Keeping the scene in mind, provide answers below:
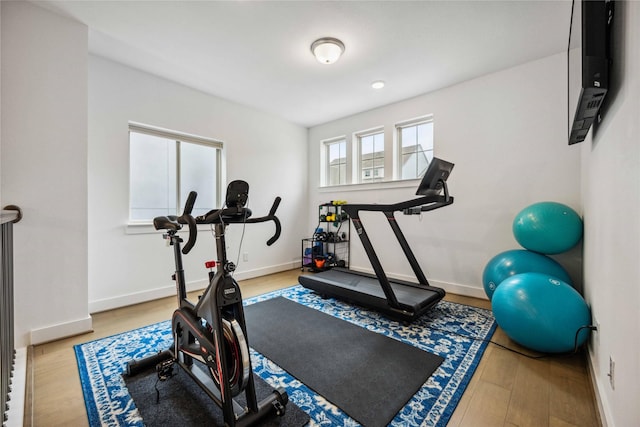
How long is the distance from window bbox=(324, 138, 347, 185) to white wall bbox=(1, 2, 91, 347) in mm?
3550

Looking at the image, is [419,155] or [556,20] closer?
[556,20]

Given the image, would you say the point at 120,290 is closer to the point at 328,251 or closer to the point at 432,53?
the point at 328,251

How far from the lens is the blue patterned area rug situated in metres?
1.35

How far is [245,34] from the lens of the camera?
2.41 m

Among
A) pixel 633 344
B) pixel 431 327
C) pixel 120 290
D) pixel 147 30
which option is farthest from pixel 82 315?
pixel 633 344

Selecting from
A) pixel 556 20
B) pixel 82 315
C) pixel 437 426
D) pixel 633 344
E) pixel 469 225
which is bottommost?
pixel 437 426

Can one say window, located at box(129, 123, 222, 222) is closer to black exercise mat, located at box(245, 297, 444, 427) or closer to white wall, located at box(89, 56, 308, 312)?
white wall, located at box(89, 56, 308, 312)

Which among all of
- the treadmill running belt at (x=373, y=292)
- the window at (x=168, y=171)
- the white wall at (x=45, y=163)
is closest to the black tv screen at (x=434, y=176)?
the treadmill running belt at (x=373, y=292)

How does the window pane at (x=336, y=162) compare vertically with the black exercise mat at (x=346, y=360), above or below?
above

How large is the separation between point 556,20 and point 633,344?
269cm

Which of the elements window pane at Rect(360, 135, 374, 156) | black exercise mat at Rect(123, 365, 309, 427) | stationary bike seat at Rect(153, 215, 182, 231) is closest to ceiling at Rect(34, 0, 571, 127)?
window pane at Rect(360, 135, 374, 156)

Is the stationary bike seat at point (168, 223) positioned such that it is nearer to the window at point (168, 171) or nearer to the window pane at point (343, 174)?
the window at point (168, 171)

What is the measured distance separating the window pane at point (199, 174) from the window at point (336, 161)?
2110 mm

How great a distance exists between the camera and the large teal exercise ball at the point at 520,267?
2336 mm
